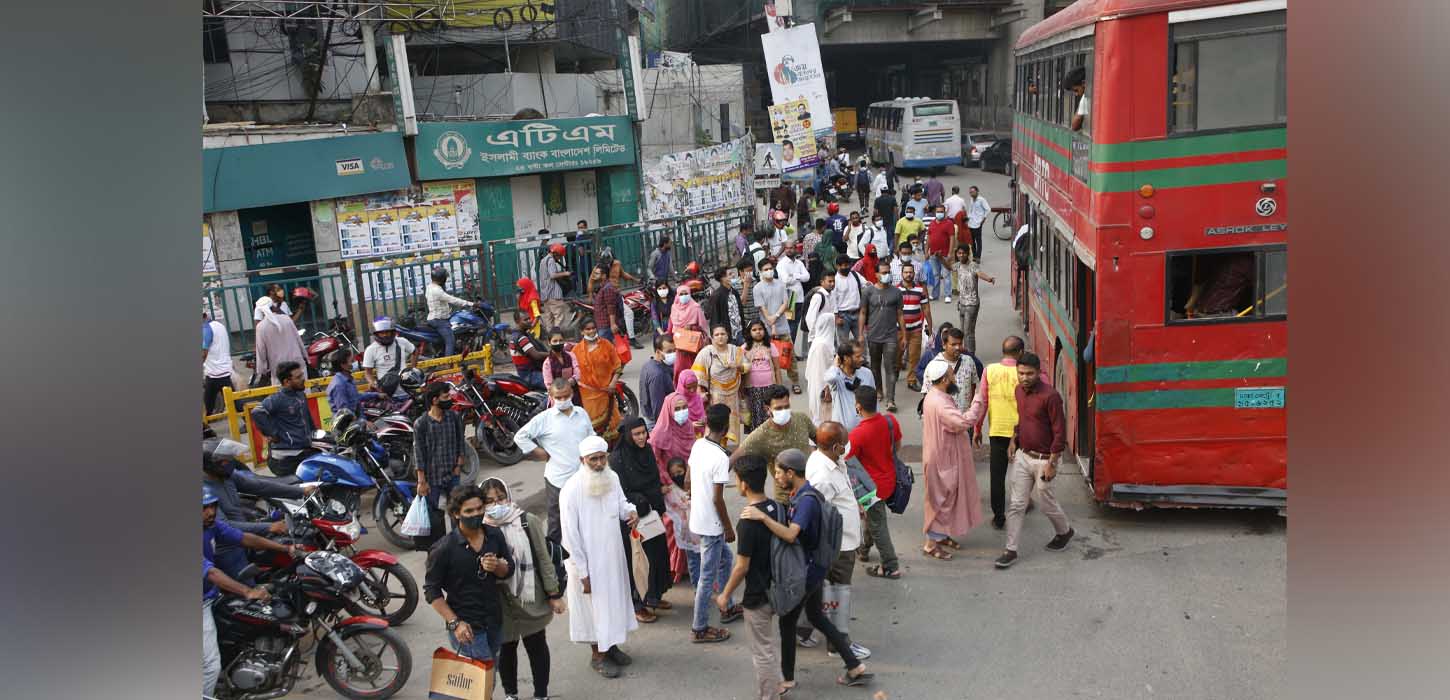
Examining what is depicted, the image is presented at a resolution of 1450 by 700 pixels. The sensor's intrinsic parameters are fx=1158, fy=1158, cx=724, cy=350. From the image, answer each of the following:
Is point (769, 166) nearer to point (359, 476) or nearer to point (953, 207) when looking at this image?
point (953, 207)

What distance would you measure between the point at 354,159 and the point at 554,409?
13.6 metres

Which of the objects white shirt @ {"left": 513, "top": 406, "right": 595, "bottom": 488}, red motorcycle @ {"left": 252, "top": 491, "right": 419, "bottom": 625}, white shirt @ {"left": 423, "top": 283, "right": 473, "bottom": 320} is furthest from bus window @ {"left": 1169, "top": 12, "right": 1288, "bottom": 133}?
white shirt @ {"left": 423, "top": 283, "right": 473, "bottom": 320}

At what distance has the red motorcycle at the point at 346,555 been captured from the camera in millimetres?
6840

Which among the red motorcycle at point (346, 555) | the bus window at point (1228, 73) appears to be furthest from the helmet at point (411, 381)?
the bus window at point (1228, 73)

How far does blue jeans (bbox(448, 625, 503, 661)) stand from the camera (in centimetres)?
598

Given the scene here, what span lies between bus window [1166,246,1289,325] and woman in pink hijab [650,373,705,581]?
3.43 meters

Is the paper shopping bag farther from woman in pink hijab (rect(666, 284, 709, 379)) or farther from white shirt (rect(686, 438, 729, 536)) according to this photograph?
woman in pink hijab (rect(666, 284, 709, 379))

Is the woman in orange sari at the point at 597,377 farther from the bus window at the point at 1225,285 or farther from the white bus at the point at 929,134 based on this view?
the white bus at the point at 929,134

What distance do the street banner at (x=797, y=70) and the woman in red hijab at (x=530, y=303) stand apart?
321 inches

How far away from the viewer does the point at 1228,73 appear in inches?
290

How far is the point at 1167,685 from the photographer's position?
20.8 ft
